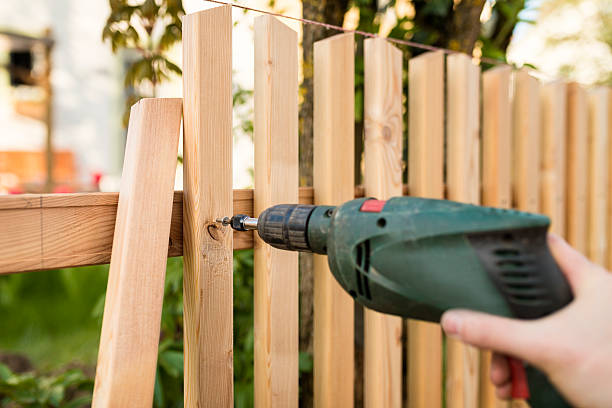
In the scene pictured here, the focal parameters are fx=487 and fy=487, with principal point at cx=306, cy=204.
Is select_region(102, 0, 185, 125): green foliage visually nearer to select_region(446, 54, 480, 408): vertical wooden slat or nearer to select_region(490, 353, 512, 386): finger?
select_region(446, 54, 480, 408): vertical wooden slat

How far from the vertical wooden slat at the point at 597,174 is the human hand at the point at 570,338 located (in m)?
2.06

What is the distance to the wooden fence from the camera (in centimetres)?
97

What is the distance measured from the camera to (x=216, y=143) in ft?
3.62

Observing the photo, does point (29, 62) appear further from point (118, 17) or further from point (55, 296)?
point (118, 17)

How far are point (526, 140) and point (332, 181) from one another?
112 centimetres

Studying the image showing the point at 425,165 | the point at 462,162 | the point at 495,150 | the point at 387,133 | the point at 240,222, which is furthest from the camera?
the point at 495,150

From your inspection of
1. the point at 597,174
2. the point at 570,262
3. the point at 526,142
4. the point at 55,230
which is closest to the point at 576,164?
the point at 597,174

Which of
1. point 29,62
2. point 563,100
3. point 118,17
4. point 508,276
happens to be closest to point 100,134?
point 29,62

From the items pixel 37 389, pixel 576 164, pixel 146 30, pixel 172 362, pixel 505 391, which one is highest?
pixel 146 30

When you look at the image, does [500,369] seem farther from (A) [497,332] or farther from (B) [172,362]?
(B) [172,362]

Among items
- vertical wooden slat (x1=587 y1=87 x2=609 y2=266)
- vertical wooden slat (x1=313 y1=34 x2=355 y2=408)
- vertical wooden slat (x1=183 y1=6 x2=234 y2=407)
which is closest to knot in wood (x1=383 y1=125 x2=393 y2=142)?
vertical wooden slat (x1=313 y1=34 x2=355 y2=408)

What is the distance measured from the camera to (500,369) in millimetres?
714

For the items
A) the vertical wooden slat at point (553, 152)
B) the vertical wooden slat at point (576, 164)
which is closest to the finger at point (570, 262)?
the vertical wooden slat at point (553, 152)

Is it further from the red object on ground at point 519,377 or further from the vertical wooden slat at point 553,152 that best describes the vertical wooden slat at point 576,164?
the red object on ground at point 519,377
